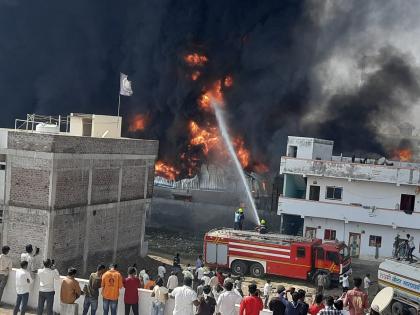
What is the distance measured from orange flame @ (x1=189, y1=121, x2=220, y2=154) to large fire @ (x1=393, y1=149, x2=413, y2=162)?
635 inches

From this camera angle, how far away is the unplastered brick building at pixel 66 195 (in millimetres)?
25438

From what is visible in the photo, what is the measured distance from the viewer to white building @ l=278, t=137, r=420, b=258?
→ 3759cm

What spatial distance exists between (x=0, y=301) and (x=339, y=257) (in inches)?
659

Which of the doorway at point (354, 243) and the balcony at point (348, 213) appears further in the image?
the doorway at point (354, 243)

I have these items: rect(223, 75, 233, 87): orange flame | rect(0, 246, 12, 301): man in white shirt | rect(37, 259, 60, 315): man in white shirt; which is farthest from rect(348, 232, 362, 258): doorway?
rect(37, 259, 60, 315): man in white shirt

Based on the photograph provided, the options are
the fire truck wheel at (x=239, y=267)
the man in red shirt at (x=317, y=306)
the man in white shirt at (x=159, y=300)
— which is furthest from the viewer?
the fire truck wheel at (x=239, y=267)

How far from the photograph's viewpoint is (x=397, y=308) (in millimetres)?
22875

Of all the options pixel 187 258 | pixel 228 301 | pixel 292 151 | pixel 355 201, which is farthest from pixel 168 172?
pixel 228 301

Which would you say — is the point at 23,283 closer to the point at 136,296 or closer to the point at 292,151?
the point at 136,296

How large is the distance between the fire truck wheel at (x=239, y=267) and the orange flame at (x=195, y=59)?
3159 cm

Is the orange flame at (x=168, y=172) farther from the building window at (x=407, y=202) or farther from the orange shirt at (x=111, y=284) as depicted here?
the orange shirt at (x=111, y=284)

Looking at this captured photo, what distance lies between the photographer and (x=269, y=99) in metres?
55.9

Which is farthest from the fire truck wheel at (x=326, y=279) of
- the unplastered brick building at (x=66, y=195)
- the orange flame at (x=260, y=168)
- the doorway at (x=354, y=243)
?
the orange flame at (x=260, y=168)

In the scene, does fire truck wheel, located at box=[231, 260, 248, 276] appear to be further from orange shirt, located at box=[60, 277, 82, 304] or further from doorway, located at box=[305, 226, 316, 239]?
orange shirt, located at box=[60, 277, 82, 304]
